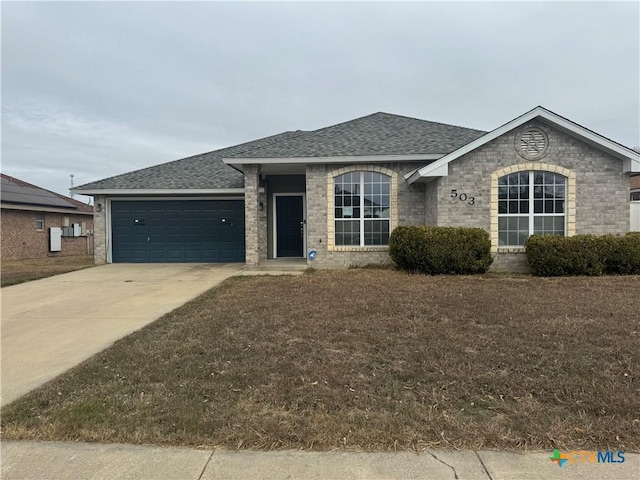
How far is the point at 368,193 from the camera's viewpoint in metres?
13.3

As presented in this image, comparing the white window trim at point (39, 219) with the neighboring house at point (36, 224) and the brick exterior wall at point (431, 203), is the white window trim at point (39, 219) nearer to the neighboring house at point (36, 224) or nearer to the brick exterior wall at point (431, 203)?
the neighboring house at point (36, 224)

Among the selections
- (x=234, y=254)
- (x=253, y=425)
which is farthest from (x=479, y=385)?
(x=234, y=254)

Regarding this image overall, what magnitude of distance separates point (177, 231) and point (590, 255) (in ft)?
44.2

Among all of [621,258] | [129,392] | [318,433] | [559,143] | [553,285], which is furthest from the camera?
[559,143]

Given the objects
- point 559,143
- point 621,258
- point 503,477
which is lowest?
point 503,477

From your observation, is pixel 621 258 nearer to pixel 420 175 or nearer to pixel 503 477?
pixel 420 175

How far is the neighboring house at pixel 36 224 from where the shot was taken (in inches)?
804

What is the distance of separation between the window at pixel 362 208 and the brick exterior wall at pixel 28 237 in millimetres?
16719

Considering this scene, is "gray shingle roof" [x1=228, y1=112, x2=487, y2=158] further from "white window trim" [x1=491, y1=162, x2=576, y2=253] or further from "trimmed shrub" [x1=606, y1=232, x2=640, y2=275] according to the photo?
"trimmed shrub" [x1=606, y1=232, x2=640, y2=275]

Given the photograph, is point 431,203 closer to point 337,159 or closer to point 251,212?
point 337,159

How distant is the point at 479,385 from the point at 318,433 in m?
1.69

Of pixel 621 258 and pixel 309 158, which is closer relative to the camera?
pixel 621 258

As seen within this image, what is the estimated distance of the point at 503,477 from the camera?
2.71 m

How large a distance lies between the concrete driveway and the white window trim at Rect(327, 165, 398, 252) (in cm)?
321
